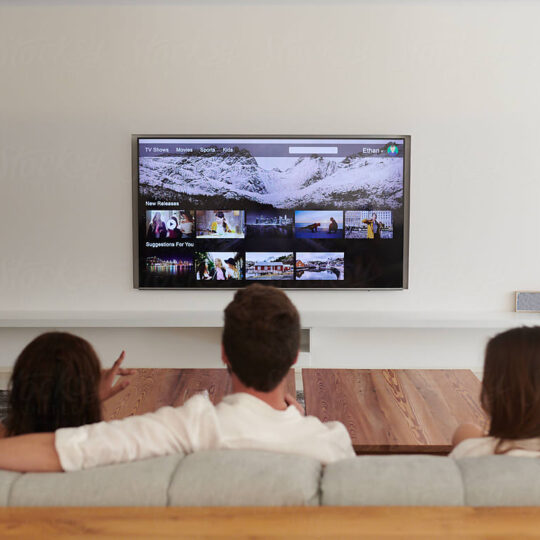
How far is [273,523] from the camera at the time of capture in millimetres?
1023

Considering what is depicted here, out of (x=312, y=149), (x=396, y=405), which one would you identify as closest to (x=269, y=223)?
(x=312, y=149)

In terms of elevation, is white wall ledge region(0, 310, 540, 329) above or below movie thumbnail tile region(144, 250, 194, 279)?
below

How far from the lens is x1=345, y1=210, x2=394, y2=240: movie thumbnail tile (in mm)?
4285

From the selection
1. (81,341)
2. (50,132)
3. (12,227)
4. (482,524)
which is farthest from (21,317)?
(482,524)

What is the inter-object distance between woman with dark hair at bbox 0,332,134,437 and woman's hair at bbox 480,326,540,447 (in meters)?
0.91

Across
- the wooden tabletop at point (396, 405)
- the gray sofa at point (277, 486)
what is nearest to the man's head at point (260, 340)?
the gray sofa at point (277, 486)

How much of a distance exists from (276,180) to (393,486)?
10.9 feet

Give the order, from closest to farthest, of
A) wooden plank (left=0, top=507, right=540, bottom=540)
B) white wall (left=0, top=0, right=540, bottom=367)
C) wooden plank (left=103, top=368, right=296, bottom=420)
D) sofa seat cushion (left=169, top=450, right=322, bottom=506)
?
wooden plank (left=0, top=507, right=540, bottom=540) < sofa seat cushion (left=169, top=450, right=322, bottom=506) < wooden plank (left=103, top=368, right=296, bottom=420) < white wall (left=0, top=0, right=540, bottom=367)

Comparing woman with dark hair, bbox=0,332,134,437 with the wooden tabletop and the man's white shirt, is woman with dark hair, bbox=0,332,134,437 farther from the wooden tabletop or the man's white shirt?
the wooden tabletop

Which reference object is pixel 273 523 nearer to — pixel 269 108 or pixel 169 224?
pixel 169 224

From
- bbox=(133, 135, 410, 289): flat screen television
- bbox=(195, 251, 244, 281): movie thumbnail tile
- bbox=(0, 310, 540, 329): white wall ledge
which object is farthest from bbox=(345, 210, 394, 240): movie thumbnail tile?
bbox=(195, 251, 244, 281): movie thumbnail tile

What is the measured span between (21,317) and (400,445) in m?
3.03

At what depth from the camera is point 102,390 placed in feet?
5.70

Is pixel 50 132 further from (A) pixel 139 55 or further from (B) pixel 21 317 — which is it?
(B) pixel 21 317
